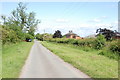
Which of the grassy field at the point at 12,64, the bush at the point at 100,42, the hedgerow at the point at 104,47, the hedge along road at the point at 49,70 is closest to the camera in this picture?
the hedge along road at the point at 49,70

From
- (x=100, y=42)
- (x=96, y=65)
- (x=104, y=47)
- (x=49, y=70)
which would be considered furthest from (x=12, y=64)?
(x=100, y=42)

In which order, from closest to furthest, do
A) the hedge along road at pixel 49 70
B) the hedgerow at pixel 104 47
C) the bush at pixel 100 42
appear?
1. the hedge along road at pixel 49 70
2. the hedgerow at pixel 104 47
3. the bush at pixel 100 42

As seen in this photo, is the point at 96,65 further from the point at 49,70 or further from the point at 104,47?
the point at 104,47

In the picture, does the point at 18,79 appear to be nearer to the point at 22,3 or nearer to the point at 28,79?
the point at 28,79

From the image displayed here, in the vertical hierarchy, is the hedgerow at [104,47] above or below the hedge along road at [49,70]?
above

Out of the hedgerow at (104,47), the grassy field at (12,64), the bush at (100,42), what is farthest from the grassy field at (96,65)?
the bush at (100,42)

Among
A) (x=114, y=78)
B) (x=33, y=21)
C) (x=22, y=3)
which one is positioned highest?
(x=22, y=3)

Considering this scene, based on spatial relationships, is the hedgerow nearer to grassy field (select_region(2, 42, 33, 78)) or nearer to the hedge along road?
the hedge along road

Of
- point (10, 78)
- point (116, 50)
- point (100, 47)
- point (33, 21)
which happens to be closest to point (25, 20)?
point (33, 21)

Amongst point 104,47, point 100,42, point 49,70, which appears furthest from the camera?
point 100,42

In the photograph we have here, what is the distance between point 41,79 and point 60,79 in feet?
2.95

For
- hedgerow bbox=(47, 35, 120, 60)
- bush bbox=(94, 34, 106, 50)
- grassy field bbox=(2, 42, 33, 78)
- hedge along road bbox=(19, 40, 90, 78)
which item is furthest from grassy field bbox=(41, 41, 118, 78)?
bush bbox=(94, 34, 106, 50)

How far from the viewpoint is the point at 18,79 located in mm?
8031

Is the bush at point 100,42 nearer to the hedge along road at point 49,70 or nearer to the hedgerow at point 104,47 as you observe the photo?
the hedgerow at point 104,47
